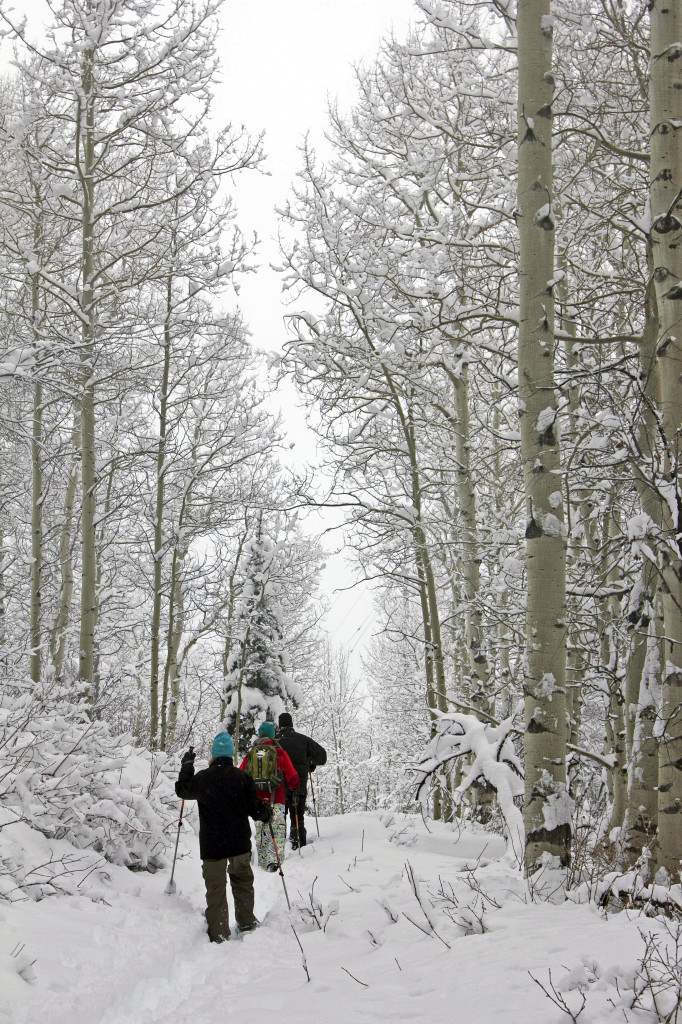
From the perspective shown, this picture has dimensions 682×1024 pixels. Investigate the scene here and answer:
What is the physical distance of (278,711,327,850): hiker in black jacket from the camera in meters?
9.79

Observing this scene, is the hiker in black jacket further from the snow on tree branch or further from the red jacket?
the snow on tree branch

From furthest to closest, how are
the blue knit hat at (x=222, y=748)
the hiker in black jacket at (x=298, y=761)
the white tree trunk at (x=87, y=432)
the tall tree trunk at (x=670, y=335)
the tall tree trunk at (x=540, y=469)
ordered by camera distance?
the white tree trunk at (x=87, y=432), the hiker in black jacket at (x=298, y=761), the blue knit hat at (x=222, y=748), the tall tree trunk at (x=540, y=469), the tall tree trunk at (x=670, y=335)

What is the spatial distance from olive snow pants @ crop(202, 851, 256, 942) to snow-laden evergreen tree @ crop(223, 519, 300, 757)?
9.34 m

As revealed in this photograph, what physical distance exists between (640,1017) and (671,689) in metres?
1.84

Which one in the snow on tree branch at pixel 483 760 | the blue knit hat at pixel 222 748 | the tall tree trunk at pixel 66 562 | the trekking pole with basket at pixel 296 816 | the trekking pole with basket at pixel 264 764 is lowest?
the trekking pole with basket at pixel 296 816

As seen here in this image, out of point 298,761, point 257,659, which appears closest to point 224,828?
point 298,761

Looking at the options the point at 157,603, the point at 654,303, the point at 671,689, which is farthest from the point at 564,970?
the point at 157,603

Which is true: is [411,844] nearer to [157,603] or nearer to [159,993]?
[159,993]

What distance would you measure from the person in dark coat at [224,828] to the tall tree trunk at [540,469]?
258cm

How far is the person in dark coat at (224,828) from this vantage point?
6.02m

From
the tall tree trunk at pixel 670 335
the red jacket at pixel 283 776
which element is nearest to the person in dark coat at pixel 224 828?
the red jacket at pixel 283 776

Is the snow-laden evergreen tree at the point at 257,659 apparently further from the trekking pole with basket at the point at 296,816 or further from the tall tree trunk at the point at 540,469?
the tall tree trunk at the point at 540,469

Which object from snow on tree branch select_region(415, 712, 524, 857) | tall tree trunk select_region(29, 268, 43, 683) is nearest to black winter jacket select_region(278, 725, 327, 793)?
snow on tree branch select_region(415, 712, 524, 857)

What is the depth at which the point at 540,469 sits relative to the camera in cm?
502
